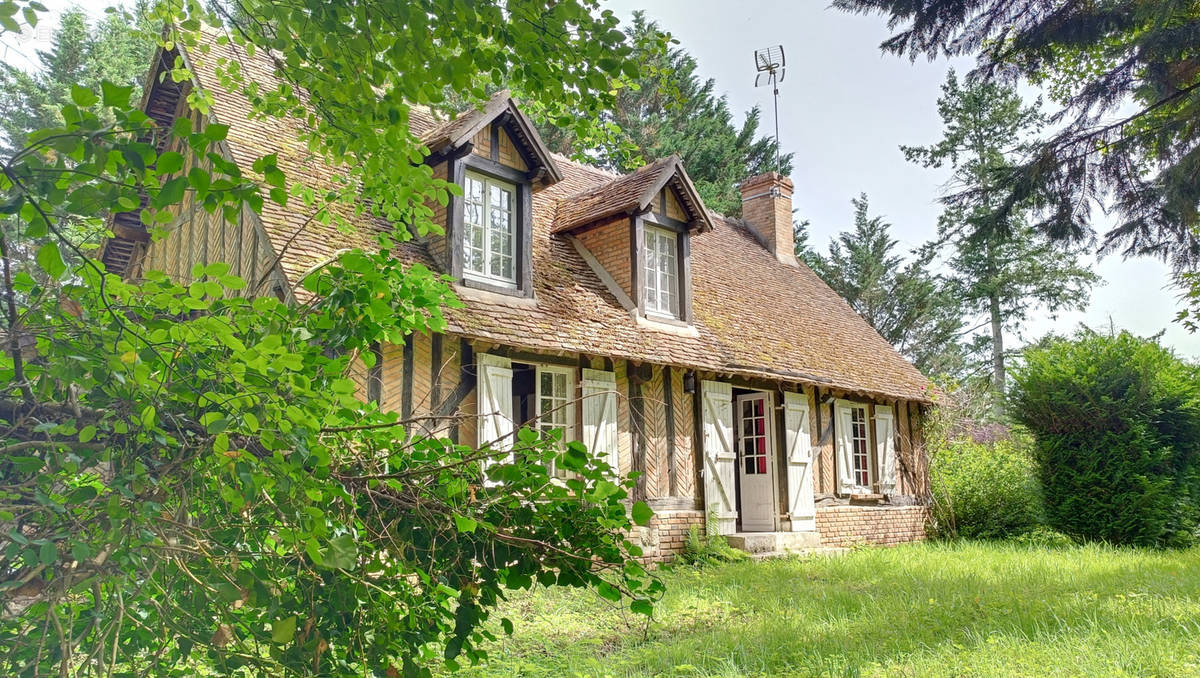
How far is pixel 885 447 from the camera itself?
1521 centimetres

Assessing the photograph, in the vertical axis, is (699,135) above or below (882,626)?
above

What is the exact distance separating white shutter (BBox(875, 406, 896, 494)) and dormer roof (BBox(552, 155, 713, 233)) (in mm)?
5822

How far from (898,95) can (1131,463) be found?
27.2 ft

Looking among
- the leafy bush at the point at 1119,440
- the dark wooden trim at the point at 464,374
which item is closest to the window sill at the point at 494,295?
the dark wooden trim at the point at 464,374

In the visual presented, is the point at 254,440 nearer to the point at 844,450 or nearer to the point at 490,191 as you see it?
the point at 490,191

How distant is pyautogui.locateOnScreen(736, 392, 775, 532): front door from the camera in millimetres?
12953

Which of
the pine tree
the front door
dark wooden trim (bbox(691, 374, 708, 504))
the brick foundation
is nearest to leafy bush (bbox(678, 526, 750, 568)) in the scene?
the brick foundation

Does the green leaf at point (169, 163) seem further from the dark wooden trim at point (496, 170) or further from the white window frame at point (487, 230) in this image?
the dark wooden trim at point (496, 170)

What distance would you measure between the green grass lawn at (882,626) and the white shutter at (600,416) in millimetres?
1787

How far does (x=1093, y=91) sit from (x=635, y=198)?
545cm

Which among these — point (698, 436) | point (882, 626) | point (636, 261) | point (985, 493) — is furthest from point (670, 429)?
point (985, 493)

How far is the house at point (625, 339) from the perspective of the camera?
9047 mm

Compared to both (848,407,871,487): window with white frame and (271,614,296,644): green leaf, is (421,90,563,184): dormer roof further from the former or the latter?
(848,407,871,487): window with white frame

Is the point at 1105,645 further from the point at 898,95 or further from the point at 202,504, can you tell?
the point at 898,95
